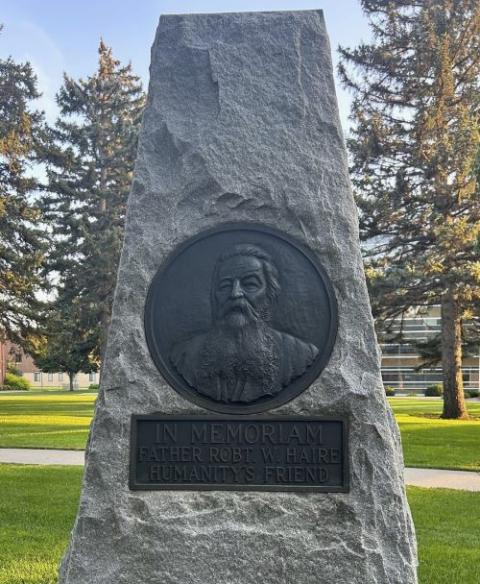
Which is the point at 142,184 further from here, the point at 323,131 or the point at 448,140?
the point at 448,140

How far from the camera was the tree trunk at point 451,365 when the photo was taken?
22.7 meters

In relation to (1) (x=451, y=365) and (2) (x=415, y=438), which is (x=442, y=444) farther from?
(1) (x=451, y=365)

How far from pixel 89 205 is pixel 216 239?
1173 inches

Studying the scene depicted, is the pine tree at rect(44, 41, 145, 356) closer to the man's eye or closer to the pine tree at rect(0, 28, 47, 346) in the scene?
the pine tree at rect(0, 28, 47, 346)

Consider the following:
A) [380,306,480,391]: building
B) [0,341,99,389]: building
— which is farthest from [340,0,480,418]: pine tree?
[0,341,99,389]: building

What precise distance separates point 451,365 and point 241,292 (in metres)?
20.4

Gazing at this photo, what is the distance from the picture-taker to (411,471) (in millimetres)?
11016

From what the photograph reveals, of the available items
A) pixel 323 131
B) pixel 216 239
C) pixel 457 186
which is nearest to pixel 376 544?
pixel 216 239

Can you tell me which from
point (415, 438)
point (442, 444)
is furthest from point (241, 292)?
point (415, 438)

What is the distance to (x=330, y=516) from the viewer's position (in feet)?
12.6

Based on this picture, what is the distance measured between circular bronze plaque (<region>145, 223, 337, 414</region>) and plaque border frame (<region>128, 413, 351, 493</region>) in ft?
0.28

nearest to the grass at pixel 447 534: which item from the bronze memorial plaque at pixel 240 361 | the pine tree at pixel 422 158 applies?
the bronze memorial plaque at pixel 240 361

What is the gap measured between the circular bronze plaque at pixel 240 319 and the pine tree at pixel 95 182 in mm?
25525

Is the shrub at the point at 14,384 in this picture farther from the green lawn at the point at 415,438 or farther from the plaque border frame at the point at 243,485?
the plaque border frame at the point at 243,485
